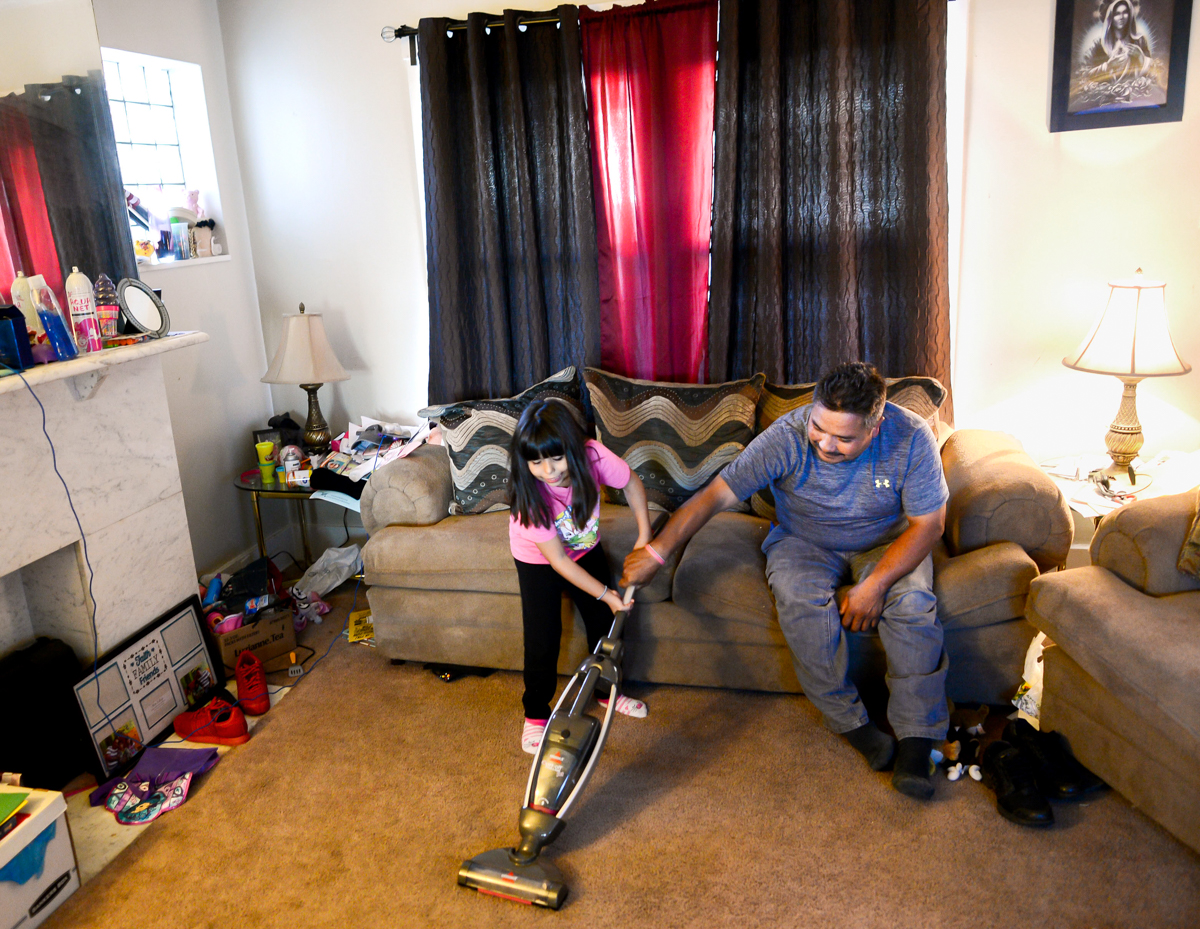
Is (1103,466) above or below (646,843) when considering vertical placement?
above

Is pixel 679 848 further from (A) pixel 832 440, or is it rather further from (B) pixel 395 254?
(B) pixel 395 254

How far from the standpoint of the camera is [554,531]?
2.12 m

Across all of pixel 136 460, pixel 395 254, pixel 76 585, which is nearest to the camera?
pixel 76 585

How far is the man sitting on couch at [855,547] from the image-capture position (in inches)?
82.8

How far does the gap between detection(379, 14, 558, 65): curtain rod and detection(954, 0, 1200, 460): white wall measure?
1375 millimetres

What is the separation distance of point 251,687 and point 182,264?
5.03 feet

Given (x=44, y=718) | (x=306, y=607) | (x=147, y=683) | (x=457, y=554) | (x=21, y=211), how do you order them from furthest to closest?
1. (x=306, y=607)
2. (x=457, y=554)
3. (x=147, y=683)
4. (x=44, y=718)
5. (x=21, y=211)

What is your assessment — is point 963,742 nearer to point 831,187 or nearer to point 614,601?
point 614,601

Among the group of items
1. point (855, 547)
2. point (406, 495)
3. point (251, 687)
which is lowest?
point (251, 687)

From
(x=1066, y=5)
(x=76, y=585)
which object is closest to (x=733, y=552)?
(x=76, y=585)

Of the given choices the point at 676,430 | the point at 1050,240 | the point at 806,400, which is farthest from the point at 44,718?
the point at 1050,240

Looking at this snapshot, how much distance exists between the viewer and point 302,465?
3.27 meters

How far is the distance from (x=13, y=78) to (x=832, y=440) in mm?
2118

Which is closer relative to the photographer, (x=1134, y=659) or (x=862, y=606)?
(x=1134, y=659)
